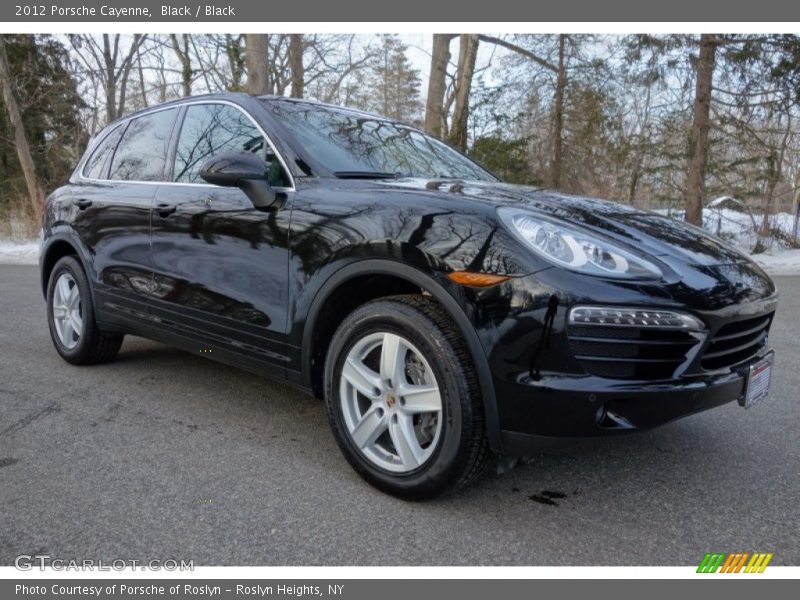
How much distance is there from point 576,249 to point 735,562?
1184mm

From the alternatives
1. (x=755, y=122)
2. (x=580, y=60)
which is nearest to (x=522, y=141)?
(x=580, y=60)

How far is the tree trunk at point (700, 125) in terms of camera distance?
13.1m

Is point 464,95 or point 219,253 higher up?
point 464,95

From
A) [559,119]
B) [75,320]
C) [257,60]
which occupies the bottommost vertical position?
[75,320]

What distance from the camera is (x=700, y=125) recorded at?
13227 millimetres

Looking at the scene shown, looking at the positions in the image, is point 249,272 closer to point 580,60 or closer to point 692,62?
point 692,62

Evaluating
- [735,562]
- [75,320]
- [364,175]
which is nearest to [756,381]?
[735,562]

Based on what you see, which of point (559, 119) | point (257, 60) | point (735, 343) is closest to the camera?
point (735, 343)

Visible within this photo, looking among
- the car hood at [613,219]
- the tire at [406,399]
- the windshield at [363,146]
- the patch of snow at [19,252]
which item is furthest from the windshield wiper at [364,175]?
the patch of snow at [19,252]

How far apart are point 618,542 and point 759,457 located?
1.17 meters

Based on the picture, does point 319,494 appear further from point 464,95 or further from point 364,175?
point 464,95

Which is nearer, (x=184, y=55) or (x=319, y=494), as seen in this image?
(x=319, y=494)

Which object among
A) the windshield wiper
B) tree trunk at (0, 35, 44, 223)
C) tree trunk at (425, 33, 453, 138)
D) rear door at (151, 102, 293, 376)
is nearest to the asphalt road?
rear door at (151, 102, 293, 376)

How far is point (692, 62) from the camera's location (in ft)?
44.2
